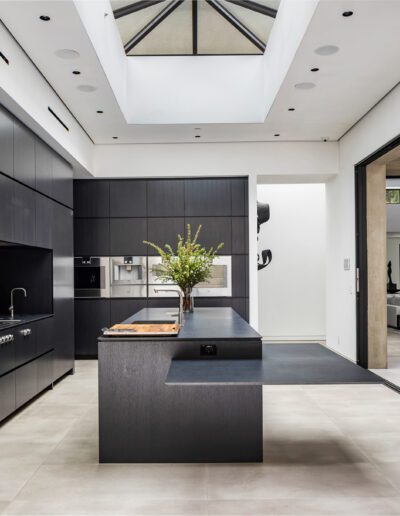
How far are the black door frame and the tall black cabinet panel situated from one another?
3556mm

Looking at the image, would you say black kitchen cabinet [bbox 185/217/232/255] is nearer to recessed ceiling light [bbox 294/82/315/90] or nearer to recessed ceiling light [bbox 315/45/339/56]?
recessed ceiling light [bbox 294/82/315/90]

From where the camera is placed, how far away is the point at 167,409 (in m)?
3.33

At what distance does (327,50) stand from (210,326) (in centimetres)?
243

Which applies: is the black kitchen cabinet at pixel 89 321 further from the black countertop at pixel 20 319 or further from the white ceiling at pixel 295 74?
the white ceiling at pixel 295 74

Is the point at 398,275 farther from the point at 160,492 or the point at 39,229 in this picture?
the point at 160,492

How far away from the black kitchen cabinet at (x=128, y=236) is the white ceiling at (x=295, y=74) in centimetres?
113

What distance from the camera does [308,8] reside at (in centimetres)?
388

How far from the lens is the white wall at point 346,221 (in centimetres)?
569

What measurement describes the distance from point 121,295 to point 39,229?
7.70 feet

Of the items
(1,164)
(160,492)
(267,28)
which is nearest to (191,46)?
(267,28)

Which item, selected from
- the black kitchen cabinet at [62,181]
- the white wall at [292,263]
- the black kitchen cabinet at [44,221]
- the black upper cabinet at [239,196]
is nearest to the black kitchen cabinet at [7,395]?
the black kitchen cabinet at [44,221]

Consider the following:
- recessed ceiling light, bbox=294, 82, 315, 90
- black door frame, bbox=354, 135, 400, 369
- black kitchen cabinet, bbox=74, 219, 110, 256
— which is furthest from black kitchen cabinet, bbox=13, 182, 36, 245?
black door frame, bbox=354, 135, 400, 369

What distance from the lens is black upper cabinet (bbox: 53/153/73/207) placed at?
5867mm

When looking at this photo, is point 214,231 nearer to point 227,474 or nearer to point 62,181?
point 62,181
